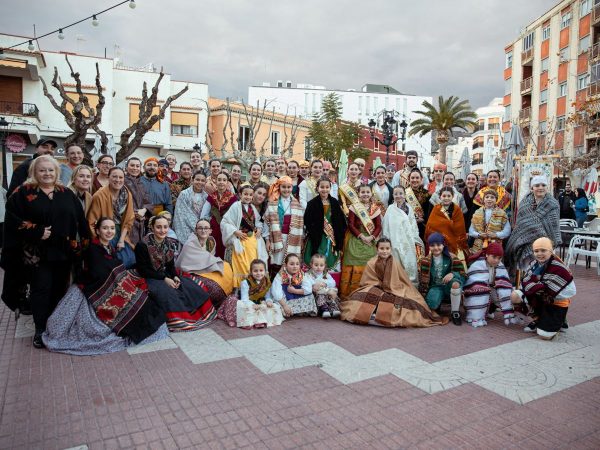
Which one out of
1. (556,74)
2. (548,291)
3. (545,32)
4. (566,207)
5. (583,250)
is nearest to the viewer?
(548,291)

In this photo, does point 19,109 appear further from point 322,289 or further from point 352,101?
Result: point 352,101

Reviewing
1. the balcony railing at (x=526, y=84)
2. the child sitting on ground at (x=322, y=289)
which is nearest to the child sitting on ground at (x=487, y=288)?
the child sitting on ground at (x=322, y=289)

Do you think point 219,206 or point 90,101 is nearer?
point 219,206

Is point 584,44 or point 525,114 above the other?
point 584,44

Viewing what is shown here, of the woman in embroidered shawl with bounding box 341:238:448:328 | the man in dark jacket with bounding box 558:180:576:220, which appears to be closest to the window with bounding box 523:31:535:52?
the man in dark jacket with bounding box 558:180:576:220

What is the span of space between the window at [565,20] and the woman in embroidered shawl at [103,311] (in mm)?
36166

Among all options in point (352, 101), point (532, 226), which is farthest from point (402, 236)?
point (352, 101)

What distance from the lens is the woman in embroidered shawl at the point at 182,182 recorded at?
7480 mm

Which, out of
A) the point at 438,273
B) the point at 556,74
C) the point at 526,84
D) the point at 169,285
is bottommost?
the point at 169,285

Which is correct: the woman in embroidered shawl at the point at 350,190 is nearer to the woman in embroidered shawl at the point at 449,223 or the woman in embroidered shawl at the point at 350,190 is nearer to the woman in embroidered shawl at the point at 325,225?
the woman in embroidered shawl at the point at 325,225

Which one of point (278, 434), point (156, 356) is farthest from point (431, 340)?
point (156, 356)

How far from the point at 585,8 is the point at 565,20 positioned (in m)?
2.31

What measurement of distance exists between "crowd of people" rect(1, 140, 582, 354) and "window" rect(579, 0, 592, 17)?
29532mm

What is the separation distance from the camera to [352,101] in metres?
70.1
